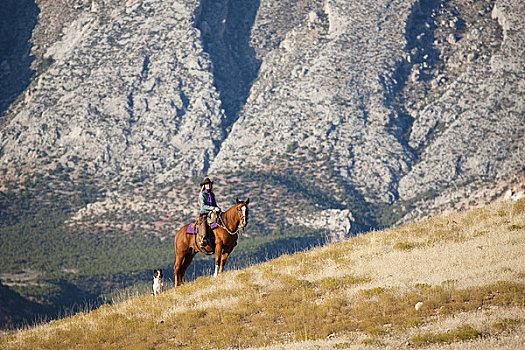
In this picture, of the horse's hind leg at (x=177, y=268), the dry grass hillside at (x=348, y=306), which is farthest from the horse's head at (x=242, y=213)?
the horse's hind leg at (x=177, y=268)

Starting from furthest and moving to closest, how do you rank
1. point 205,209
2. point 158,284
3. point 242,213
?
point 158,284 < point 205,209 < point 242,213

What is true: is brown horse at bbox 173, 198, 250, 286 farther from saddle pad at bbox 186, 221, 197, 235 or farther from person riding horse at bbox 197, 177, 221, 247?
person riding horse at bbox 197, 177, 221, 247

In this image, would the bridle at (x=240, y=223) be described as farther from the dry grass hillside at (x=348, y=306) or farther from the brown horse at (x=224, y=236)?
the dry grass hillside at (x=348, y=306)

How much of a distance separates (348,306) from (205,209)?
9477mm

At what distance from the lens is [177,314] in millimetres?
23094

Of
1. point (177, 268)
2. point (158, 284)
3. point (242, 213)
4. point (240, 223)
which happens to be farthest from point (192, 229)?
point (242, 213)

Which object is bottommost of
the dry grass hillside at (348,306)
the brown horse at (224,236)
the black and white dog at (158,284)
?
the black and white dog at (158,284)

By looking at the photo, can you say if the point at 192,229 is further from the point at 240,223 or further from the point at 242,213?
the point at 242,213

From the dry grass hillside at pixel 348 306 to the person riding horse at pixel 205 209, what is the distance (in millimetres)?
1992

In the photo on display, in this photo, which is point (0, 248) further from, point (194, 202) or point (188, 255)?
point (188, 255)

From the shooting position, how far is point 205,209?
93.2 ft

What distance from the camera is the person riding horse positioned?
92.2 feet

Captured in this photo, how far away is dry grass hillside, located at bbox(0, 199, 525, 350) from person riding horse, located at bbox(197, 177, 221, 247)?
78.4 inches

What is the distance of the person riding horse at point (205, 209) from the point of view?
28.1 metres
